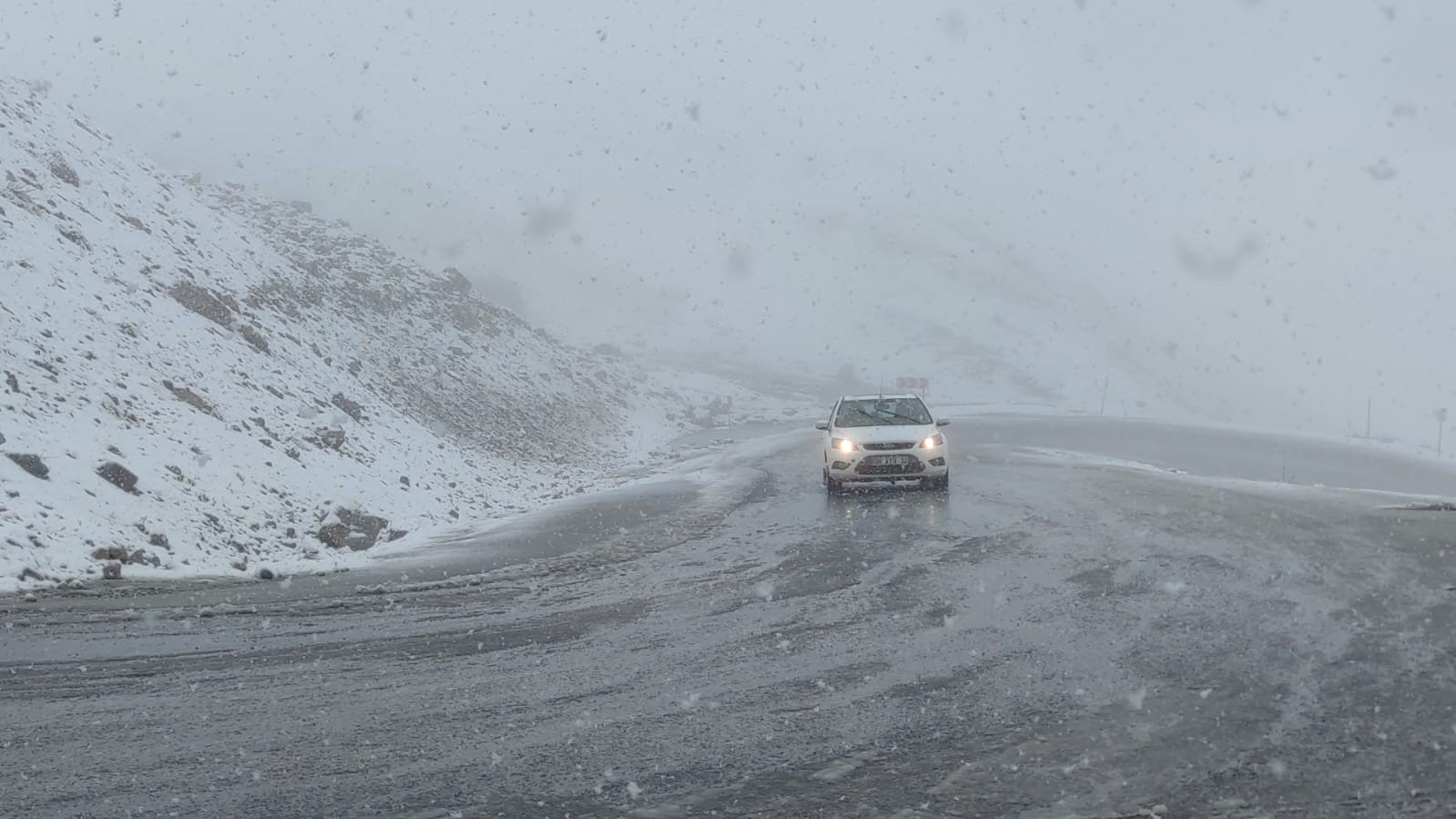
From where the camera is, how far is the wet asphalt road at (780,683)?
4.23 meters

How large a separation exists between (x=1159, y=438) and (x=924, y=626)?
45.7 meters

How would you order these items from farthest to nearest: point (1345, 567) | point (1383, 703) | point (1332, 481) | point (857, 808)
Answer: point (1332, 481) < point (1345, 567) < point (1383, 703) < point (857, 808)

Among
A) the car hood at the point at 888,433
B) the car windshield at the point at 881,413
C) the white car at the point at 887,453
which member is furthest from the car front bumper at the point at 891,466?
the car windshield at the point at 881,413

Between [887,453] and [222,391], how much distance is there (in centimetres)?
1081

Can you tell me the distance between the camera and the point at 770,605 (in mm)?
8234

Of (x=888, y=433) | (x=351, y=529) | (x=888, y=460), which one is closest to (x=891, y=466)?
(x=888, y=460)

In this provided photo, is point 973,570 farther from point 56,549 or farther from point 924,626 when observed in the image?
point 56,549

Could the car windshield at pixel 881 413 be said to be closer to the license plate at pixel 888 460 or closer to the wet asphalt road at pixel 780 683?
the license plate at pixel 888 460

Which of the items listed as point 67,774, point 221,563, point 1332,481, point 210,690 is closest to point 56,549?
point 221,563

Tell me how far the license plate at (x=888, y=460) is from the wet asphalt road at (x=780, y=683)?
180 inches

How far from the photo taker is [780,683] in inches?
231

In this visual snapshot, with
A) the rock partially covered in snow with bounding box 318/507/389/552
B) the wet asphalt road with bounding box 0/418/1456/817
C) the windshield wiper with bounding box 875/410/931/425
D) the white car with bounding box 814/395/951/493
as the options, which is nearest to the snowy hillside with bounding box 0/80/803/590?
the rock partially covered in snow with bounding box 318/507/389/552

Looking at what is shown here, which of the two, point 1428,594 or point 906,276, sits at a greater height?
point 906,276

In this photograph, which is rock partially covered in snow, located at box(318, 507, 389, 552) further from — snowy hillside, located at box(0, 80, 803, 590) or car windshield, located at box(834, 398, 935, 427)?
car windshield, located at box(834, 398, 935, 427)
